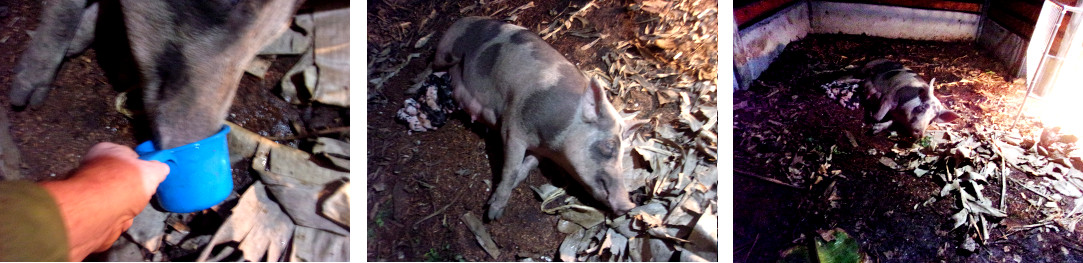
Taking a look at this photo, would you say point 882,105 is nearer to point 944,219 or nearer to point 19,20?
point 944,219

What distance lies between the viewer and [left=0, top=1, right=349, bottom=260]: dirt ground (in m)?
1.67

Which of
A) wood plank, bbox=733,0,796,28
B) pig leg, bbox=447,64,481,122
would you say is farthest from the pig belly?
wood plank, bbox=733,0,796,28

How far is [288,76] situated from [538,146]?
0.78m

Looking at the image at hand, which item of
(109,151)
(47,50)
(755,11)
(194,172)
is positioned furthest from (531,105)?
(47,50)

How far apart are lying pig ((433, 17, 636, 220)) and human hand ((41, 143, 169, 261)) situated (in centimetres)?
89

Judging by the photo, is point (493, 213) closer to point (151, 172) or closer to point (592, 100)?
point (592, 100)

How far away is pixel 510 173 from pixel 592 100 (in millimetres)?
332

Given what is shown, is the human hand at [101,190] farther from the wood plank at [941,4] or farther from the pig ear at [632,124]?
the wood plank at [941,4]

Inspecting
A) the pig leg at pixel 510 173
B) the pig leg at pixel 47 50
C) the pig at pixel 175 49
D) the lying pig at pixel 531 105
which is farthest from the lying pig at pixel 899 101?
the pig leg at pixel 47 50

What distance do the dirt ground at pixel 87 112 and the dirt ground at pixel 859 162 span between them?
1.31 m

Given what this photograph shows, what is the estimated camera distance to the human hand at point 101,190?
5.28 feet

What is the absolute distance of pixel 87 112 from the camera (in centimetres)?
168

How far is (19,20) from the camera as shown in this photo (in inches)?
67.2

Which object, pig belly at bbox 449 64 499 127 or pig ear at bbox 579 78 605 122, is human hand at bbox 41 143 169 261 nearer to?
pig belly at bbox 449 64 499 127
